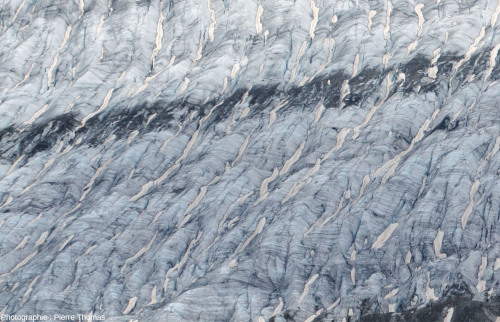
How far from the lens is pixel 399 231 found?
262 feet

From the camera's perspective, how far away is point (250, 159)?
92062 mm

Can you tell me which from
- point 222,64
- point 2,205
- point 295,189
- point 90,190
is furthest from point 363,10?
point 2,205

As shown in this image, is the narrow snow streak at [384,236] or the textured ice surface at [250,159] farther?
the narrow snow streak at [384,236]

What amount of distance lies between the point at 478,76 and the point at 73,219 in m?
42.3

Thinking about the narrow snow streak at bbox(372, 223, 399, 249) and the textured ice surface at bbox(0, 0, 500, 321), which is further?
the narrow snow streak at bbox(372, 223, 399, 249)

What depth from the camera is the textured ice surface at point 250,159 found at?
7831cm

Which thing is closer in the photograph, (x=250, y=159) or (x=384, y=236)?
(x=384, y=236)

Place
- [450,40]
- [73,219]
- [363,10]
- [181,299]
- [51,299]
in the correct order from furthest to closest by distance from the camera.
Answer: [363,10] < [450,40] < [73,219] < [51,299] < [181,299]

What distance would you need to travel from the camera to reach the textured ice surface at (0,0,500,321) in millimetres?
78312

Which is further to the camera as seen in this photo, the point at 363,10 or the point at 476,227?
the point at 363,10

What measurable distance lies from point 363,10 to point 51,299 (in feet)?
162

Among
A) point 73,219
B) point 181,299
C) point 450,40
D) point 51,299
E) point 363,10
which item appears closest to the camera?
point 181,299

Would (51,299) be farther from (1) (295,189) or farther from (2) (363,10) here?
(2) (363,10)

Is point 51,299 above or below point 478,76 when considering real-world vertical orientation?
below
